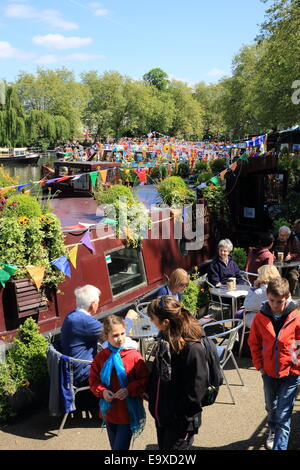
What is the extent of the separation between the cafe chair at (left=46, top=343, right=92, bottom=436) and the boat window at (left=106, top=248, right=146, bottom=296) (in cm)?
219

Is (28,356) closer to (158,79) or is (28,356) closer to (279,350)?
(279,350)

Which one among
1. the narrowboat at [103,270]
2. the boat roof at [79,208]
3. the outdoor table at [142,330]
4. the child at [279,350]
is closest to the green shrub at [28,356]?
the narrowboat at [103,270]

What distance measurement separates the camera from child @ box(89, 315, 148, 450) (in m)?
2.97

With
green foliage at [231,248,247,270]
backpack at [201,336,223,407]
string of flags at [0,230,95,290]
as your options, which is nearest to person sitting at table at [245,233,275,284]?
green foliage at [231,248,247,270]

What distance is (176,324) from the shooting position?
9.13 ft

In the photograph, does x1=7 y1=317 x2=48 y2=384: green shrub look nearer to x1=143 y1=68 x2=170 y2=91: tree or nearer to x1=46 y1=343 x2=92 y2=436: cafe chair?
x1=46 y1=343 x2=92 y2=436: cafe chair

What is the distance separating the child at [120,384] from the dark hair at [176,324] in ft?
1.17

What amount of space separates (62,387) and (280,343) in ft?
6.90

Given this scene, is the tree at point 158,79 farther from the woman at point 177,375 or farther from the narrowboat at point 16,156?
the woman at point 177,375

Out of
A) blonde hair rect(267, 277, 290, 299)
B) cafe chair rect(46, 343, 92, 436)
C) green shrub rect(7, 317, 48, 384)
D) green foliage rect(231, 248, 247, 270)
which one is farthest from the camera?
green foliage rect(231, 248, 247, 270)

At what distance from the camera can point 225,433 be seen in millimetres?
4172

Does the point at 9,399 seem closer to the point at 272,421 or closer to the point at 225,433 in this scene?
the point at 225,433

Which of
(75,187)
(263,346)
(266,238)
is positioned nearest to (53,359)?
(263,346)

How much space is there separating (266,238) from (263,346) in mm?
3472
